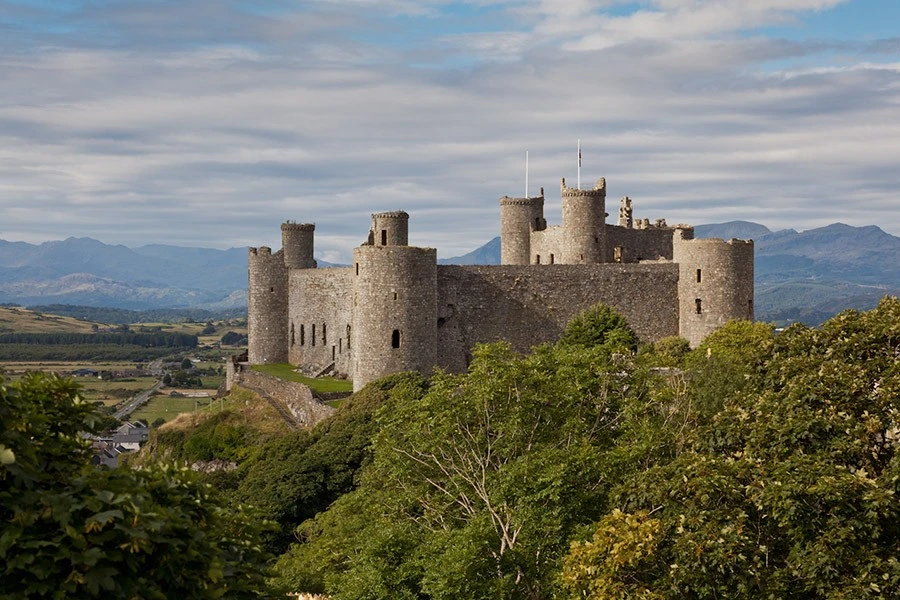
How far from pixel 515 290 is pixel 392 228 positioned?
648 centimetres

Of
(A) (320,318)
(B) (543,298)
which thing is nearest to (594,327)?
(B) (543,298)

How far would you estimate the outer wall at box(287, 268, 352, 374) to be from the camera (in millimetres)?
58562

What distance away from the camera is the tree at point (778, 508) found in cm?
1736

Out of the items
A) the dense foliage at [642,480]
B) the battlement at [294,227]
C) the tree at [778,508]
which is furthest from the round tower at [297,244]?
the tree at [778,508]

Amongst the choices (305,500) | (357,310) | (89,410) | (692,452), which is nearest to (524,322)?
(357,310)

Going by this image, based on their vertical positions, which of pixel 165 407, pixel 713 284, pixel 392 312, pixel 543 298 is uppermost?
pixel 713 284

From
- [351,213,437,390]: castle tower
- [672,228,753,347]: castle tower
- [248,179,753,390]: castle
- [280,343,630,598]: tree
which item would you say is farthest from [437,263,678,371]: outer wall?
[280,343,630,598]: tree

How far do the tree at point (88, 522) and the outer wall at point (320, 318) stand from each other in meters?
44.1

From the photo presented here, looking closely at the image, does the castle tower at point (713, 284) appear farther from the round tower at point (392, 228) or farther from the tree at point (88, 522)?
the tree at point (88, 522)

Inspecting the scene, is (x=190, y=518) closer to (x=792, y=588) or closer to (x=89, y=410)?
(x=89, y=410)

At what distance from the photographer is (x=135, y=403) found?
461ft

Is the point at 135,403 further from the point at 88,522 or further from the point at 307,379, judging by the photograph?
the point at 88,522

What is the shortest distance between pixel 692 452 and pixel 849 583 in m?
4.20

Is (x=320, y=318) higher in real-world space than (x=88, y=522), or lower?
higher
